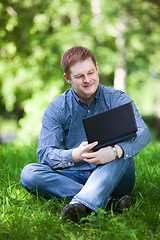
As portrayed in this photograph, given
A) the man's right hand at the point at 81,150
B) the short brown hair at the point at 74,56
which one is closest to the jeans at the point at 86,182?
the man's right hand at the point at 81,150

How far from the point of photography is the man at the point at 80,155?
83.9 inches

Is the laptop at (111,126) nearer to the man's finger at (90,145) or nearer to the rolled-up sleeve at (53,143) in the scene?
the man's finger at (90,145)

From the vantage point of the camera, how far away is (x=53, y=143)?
2.45 metres

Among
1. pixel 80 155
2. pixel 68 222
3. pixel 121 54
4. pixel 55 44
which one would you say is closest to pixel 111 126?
pixel 80 155

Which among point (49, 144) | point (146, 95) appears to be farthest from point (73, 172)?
point (146, 95)

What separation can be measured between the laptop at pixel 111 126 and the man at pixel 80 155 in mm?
49

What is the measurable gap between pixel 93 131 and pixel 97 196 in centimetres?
43

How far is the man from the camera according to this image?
6.99ft

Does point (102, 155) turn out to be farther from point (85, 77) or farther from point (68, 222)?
point (85, 77)

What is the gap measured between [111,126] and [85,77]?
1.66 ft

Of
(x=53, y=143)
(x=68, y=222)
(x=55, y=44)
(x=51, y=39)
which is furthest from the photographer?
(x=55, y=44)

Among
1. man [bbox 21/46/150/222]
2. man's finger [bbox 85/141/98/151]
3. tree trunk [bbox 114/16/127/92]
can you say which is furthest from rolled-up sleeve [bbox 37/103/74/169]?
tree trunk [bbox 114/16/127/92]

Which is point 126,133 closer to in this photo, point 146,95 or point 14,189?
point 14,189

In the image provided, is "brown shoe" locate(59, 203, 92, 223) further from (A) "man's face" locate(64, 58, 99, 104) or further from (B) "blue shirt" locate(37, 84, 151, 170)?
(A) "man's face" locate(64, 58, 99, 104)
